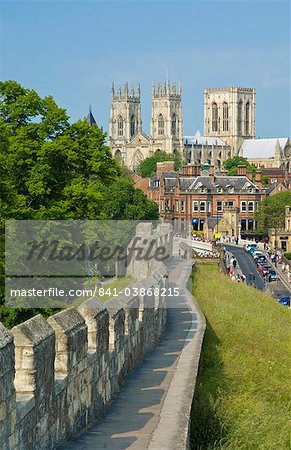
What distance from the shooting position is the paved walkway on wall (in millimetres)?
11484

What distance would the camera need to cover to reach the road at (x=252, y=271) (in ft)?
227

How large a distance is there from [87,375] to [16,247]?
51.6 feet

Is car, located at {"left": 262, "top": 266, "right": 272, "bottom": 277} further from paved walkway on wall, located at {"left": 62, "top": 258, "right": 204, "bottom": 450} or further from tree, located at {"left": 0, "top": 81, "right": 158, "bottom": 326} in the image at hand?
paved walkway on wall, located at {"left": 62, "top": 258, "right": 204, "bottom": 450}

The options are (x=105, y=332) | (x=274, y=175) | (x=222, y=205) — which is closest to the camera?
(x=105, y=332)

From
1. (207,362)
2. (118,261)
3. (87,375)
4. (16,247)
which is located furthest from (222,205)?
(87,375)

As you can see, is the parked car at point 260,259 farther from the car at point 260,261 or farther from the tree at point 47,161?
the tree at point 47,161

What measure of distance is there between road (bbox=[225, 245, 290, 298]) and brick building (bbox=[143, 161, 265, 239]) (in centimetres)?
2216

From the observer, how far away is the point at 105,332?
1358 centimetres

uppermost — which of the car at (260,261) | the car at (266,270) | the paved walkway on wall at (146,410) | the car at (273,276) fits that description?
the paved walkway on wall at (146,410)

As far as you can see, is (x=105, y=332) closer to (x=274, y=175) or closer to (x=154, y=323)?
(x=154, y=323)

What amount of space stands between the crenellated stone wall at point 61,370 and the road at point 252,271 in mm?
48958

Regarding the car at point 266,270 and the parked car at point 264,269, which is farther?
the parked car at point 264,269

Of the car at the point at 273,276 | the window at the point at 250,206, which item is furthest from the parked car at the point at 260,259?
the window at the point at 250,206

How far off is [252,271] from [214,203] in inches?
1749
